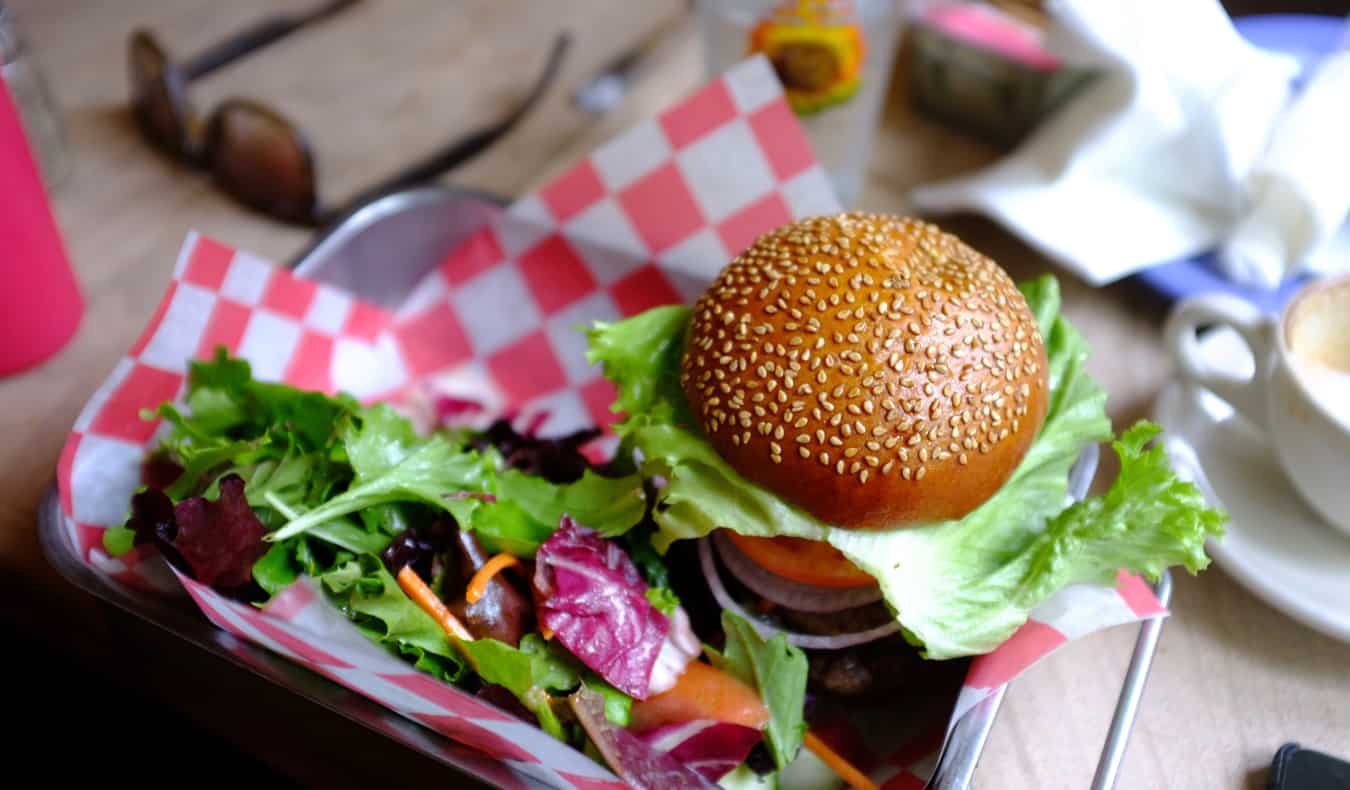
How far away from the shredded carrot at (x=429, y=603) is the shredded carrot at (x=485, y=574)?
21mm

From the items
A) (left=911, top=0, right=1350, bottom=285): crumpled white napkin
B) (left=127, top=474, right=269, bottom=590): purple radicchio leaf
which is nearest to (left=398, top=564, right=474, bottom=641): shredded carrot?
(left=127, top=474, right=269, bottom=590): purple radicchio leaf

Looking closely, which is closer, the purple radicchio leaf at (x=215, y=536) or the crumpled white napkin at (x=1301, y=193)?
the purple radicchio leaf at (x=215, y=536)

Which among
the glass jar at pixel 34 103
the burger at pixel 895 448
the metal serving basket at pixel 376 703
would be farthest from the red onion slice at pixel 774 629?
the glass jar at pixel 34 103

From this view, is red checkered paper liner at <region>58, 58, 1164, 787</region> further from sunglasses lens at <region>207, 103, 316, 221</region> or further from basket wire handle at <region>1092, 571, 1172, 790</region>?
sunglasses lens at <region>207, 103, 316, 221</region>

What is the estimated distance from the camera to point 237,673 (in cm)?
83

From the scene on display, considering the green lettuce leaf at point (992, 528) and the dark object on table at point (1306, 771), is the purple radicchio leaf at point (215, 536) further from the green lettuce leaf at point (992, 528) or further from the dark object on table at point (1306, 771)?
the dark object on table at point (1306, 771)

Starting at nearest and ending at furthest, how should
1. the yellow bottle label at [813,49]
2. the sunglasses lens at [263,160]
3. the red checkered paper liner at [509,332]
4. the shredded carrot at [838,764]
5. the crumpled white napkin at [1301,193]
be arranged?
the red checkered paper liner at [509,332], the shredded carrot at [838,764], the crumpled white napkin at [1301,193], the yellow bottle label at [813,49], the sunglasses lens at [263,160]

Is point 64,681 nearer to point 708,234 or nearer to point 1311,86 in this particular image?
point 708,234

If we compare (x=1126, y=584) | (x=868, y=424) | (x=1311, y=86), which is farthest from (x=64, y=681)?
(x=1311, y=86)

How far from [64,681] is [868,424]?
3.30 ft

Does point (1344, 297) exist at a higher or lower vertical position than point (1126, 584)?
higher

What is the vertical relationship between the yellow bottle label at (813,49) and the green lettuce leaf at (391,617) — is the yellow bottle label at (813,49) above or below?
above

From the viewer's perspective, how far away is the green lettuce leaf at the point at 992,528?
2.53 feet

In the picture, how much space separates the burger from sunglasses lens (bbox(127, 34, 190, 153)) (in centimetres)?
91
